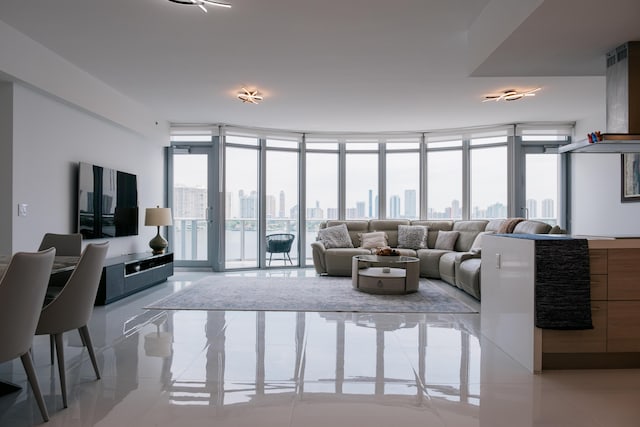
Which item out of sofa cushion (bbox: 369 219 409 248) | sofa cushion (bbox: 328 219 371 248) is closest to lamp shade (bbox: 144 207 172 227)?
sofa cushion (bbox: 328 219 371 248)

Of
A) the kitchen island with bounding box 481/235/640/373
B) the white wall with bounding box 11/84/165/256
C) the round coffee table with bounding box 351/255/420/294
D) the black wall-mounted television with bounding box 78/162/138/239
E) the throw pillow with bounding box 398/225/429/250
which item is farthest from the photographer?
the throw pillow with bounding box 398/225/429/250

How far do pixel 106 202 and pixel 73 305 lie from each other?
351 cm

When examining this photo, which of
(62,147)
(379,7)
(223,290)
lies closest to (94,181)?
(62,147)

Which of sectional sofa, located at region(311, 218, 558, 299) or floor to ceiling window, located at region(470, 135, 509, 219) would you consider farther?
floor to ceiling window, located at region(470, 135, 509, 219)

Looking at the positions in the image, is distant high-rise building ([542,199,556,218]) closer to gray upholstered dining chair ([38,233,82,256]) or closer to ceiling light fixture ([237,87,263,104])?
ceiling light fixture ([237,87,263,104])

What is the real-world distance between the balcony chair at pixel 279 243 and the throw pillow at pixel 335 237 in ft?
2.38

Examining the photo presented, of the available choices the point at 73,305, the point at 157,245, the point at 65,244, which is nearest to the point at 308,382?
the point at 73,305

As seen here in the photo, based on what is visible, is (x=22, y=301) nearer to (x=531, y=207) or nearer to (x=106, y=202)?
(x=106, y=202)

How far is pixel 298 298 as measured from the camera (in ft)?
17.2

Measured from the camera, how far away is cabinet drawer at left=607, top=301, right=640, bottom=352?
2910 mm

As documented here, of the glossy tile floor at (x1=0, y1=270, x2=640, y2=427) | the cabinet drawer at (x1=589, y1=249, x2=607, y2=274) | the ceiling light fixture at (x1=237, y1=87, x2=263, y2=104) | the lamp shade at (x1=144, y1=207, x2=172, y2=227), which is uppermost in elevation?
the ceiling light fixture at (x1=237, y1=87, x2=263, y2=104)

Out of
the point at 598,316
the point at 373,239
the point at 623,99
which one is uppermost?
the point at 623,99

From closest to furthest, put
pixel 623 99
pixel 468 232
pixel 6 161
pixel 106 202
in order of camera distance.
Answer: pixel 623 99 < pixel 6 161 < pixel 106 202 < pixel 468 232

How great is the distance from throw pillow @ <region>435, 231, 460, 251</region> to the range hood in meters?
4.09
